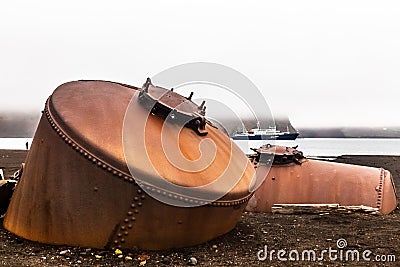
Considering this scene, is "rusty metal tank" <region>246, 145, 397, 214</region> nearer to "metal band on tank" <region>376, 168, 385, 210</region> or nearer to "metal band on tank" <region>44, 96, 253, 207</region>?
"metal band on tank" <region>376, 168, 385, 210</region>

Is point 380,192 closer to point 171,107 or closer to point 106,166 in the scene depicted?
point 171,107

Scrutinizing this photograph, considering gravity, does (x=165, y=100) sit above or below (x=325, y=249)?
above

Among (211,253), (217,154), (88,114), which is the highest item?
(88,114)

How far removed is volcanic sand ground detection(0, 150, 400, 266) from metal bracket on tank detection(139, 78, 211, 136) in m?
1.47

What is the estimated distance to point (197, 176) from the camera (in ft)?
17.0

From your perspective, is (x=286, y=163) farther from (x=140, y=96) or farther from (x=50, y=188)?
(x=50, y=188)

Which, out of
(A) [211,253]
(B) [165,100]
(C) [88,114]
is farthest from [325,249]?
(C) [88,114]

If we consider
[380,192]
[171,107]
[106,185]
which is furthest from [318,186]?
[106,185]

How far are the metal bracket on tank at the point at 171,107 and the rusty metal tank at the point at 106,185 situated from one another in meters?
0.02

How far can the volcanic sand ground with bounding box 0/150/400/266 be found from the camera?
189 inches

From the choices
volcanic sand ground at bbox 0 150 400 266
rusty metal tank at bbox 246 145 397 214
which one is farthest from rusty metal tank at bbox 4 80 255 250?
rusty metal tank at bbox 246 145 397 214

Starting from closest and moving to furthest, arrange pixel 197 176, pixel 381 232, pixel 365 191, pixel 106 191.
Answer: pixel 106 191 → pixel 197 176 → pixel 381 232 → pixel 365 191

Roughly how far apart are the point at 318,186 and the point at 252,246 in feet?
11.3

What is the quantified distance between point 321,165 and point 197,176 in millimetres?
4677
